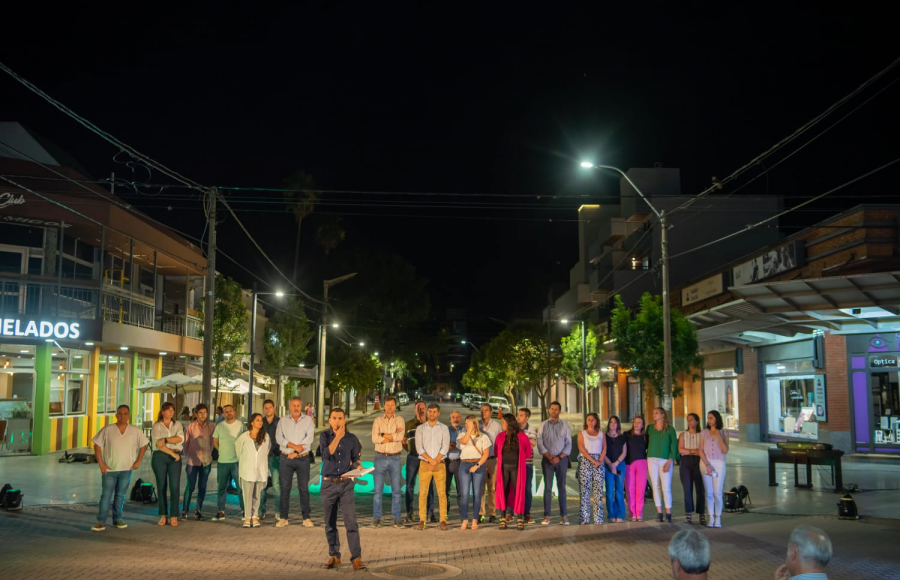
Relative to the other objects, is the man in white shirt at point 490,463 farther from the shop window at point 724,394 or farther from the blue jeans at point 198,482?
the shop window at point 724,394

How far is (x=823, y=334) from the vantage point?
2445 cm

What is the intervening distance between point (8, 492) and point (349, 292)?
52.8 meters

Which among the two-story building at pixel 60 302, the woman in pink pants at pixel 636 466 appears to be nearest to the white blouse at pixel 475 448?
the woman in pink pants at pixel 636 466

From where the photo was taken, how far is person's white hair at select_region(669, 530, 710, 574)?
3908 millimetres

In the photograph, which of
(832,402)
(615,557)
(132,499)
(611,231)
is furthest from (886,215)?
(611,231)

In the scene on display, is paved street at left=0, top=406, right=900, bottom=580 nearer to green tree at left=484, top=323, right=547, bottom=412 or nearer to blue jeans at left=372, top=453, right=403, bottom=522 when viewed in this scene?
blue jeans at left=372, top=453, right=403, bottom=522

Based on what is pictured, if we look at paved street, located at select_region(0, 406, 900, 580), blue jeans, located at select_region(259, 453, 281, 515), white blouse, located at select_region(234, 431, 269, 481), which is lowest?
paved street, located at select_region(0, 406, 900, 580)

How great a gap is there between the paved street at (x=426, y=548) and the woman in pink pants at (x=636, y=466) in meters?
0.51

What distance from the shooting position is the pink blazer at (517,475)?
12305mm

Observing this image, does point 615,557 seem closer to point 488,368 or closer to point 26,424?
point 26,424

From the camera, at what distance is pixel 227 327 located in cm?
3225

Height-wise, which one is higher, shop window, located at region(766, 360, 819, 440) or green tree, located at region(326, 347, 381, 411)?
green tree, located at region(326, 347, 381, 411)

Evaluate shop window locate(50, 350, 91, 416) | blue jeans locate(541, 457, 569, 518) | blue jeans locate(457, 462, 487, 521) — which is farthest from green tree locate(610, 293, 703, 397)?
shop window locate(50, 350, 91, 416)

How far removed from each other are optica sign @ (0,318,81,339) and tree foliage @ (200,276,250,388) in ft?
25.9
